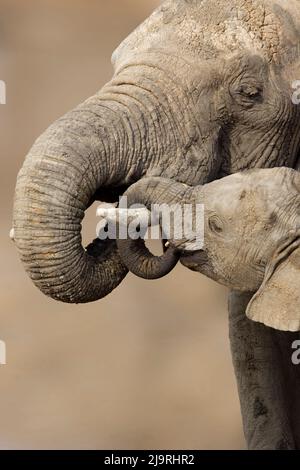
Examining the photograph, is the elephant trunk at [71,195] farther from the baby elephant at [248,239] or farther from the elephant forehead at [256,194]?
the elephant forehead at [256,194]

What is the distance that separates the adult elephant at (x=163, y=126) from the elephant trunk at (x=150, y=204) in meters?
0.08

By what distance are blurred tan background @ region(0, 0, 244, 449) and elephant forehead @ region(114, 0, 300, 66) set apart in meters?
2.62

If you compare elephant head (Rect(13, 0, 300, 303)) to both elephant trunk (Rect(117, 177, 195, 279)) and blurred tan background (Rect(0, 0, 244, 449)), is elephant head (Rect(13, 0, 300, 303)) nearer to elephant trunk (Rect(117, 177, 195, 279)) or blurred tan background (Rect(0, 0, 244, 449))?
elephant trunk (Rect(117, 177, 195, 279))

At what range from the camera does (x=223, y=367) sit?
672 cm

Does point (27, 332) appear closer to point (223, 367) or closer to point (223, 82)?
point (223, 367)

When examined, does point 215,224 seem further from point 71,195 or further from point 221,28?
point 221,28

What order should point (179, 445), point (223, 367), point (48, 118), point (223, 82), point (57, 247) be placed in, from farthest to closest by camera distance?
point (48, 118), point (223, 367), point (179, 445), point (223, 82), point (57, 247)

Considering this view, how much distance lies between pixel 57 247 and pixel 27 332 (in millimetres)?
3626

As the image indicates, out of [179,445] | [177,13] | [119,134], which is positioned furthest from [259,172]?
[179,445]

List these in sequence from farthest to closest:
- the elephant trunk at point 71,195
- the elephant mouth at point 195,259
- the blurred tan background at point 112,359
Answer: the blurred tan background at point 112,359
the elephant mouth at point 195,259
the elephant trunk at point 71,195

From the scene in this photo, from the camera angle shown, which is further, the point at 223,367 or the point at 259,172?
the point at 223,367

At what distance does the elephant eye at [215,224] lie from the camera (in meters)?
3.50

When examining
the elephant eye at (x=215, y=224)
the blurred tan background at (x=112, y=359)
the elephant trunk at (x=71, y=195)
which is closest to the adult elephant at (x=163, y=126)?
the elephant trunk at (x=71, y=195)

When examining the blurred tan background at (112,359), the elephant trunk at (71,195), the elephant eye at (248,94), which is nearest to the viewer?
the elephant trunk at (71,195)
